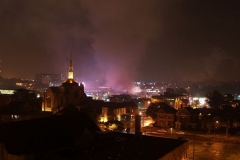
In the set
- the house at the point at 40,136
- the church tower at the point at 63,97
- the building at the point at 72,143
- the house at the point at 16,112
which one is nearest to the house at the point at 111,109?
the church tower at the point at 63,97

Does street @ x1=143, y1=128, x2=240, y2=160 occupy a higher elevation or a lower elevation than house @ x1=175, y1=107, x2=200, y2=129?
lower

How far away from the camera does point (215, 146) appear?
5050 cm

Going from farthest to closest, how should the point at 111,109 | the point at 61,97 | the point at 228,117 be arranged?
the point at 61,97
the point at 111,109
the point at 228,117

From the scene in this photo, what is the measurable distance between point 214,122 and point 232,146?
39.4ft

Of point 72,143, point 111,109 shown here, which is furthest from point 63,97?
point 72,143

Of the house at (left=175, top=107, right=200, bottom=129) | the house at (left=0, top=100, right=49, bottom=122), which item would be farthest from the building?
the house at (left=175, top=107, right=200, bottom=129)

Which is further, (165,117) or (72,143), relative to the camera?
(165,117)

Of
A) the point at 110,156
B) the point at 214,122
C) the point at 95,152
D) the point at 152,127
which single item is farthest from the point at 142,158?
the point at 152,127

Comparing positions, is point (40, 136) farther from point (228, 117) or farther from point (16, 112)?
point (228, 117)

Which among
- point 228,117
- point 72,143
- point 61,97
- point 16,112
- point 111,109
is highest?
point 61,97

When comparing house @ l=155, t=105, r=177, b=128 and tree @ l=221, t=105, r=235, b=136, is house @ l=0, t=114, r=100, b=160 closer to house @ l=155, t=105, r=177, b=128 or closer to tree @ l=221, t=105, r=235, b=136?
tree @ l=221, t=105, r=235, b=136

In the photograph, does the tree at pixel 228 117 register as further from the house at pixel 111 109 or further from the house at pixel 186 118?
the house at pixel 111 109

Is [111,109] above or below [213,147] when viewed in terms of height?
above

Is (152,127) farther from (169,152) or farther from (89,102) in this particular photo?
(169,152)
